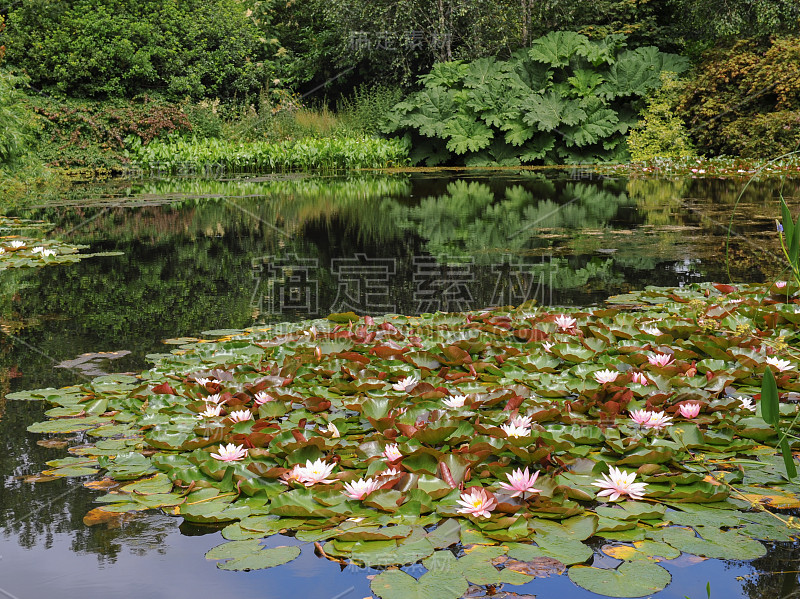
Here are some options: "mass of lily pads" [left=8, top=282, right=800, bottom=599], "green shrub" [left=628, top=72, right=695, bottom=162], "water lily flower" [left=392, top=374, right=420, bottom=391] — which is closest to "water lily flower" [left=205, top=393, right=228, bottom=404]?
"mass of lily pads" [left=8, top=282, right=800, bottom=599]

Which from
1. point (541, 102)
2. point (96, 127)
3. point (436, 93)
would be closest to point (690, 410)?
point (541, 102)

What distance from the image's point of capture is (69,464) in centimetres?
234

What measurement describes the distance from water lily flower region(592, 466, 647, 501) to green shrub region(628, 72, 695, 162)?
44.6ft

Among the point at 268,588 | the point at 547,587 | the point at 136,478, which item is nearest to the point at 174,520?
the point at 136,478

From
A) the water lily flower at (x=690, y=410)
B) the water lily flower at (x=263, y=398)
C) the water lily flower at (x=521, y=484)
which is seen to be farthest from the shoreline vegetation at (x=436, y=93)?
the water lily flower at (x=521, y=484)

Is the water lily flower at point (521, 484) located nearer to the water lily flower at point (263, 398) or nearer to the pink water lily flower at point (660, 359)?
the water lily flower at point (263, 398)

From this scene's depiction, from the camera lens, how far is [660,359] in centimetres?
299

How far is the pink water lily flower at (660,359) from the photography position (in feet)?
9.80

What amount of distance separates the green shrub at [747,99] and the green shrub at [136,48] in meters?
10.5

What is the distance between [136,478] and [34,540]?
39 centimetres

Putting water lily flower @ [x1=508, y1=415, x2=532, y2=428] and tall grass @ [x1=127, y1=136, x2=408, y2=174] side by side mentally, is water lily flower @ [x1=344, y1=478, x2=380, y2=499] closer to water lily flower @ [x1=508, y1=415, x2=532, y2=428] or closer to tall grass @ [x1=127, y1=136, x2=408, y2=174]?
water lily flower @ [x1=508, y1=415, x2=532, y2=428]

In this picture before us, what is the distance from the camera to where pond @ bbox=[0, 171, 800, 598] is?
1744mm

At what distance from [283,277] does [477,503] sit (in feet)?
12.0

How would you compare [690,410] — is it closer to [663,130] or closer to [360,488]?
[360,488]
